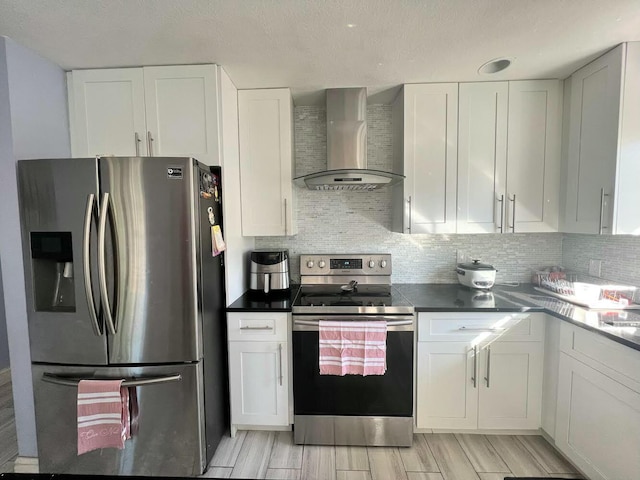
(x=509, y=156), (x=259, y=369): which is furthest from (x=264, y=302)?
(x=509, y=156)

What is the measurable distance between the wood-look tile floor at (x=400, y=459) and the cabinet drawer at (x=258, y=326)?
0.69 metres

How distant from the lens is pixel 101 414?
1441 millimetres

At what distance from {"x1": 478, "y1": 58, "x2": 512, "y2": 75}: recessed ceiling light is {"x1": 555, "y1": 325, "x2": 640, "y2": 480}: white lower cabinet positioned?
5.30 feet

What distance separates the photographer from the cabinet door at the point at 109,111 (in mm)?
1757

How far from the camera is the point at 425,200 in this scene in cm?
207

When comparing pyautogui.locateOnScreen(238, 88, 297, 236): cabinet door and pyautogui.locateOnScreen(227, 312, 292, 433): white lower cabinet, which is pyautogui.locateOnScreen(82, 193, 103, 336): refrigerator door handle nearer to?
pyautogui.locateOnScreen(227, 312, 292, 433): white lower cabinet

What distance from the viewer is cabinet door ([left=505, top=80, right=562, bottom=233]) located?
1970 millimetres

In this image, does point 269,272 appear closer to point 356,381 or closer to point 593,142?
point 356,381

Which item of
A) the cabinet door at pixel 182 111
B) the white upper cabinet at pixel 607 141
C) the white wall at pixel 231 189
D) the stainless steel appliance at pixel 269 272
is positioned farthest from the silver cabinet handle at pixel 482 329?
the cabinet door at pixel 182 111

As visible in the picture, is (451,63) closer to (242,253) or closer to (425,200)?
(425,200)

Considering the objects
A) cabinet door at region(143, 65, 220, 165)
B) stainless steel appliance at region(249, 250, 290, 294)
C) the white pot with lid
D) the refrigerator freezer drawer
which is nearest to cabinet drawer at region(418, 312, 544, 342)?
the white pot with lid

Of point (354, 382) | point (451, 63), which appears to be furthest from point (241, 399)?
point (451, 63)

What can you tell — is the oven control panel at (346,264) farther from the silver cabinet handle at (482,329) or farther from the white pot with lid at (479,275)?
the silver cabinet handle at (482,329)

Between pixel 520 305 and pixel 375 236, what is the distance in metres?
1.09
